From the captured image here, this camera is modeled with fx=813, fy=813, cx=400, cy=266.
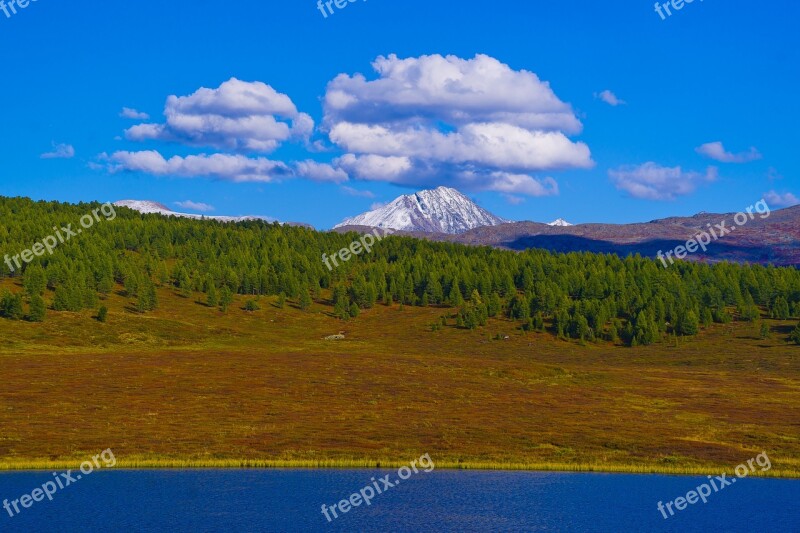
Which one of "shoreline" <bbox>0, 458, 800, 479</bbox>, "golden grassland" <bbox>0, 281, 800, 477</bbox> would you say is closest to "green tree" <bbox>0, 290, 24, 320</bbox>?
"golden grassland" <bbox>0, 281, 800, 477</bbox>

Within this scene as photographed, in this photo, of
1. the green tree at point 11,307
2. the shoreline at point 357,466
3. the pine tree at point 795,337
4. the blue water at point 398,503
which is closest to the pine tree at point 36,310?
the green tree at point 11,307

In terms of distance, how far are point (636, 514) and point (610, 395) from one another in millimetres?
60944

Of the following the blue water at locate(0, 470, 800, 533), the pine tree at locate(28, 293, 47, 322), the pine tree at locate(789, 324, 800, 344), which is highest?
the pine tree at locate(28, 293, 47, 322)

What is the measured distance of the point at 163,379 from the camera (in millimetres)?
112500

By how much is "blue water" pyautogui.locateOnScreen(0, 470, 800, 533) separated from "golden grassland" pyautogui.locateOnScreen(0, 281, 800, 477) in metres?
4.38

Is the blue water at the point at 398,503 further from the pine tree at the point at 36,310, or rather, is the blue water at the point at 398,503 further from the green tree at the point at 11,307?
the green tree at the point at 11,307

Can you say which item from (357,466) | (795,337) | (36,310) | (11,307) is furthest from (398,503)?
(795,337)

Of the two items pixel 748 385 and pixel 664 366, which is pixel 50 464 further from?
pixel 664 366

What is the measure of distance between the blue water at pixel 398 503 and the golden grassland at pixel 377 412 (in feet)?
14.4

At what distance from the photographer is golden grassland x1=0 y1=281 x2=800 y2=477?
70250 mm

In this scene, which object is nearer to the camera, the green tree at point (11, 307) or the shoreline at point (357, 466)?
the shoreline at point (357, 466)

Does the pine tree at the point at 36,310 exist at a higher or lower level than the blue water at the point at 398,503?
higher

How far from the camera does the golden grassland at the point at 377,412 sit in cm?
7025

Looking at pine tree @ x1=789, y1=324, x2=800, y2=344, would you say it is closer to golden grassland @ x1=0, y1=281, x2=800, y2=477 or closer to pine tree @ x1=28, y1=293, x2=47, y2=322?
golden grassland @ x1=0, y1=281, x2=800, y2=477
